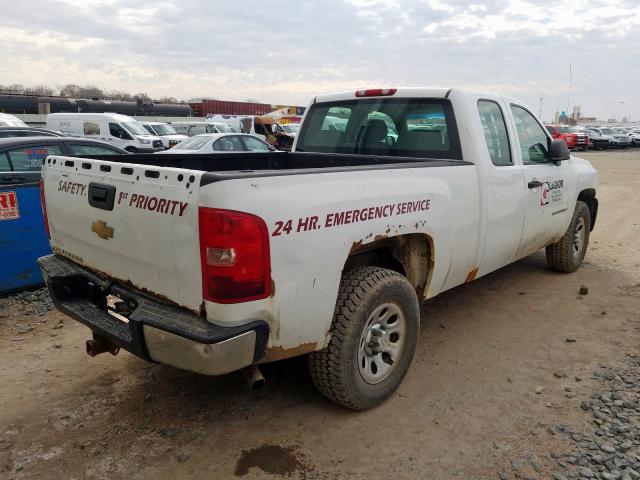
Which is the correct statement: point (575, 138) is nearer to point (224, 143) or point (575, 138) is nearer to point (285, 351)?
point (224, 143)

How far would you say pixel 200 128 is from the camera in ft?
88.1

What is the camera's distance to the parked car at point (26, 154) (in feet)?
18.5

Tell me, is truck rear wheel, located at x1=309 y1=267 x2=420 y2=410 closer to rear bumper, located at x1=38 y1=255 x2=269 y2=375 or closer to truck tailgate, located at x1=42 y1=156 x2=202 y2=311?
rear bumper, located at x1=38 y1=255 x2=269 y2=375

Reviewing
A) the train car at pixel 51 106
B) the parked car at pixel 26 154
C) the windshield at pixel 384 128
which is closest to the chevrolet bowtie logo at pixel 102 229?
the windshield at pixel 384 128

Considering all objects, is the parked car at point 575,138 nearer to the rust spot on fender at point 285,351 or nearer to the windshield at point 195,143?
the windshield at point 195,143

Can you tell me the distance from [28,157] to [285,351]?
4.79 m

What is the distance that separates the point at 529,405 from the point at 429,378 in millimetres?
664

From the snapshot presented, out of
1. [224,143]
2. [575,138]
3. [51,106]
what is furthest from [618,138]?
[51,106]

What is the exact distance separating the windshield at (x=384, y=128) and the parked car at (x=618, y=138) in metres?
39.2

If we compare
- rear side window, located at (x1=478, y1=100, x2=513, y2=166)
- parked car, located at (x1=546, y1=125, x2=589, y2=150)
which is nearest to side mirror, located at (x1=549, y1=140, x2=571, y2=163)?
rear side window, located at (x1=478, y1=100, x2=513, y2=166)

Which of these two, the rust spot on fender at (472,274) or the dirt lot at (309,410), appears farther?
the rust spot on fender at (472,274)

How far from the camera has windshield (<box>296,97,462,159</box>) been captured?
13.3 ft

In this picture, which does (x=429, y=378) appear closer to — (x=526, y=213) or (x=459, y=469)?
(x=459, y=469)

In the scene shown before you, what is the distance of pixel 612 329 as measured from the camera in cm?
449
